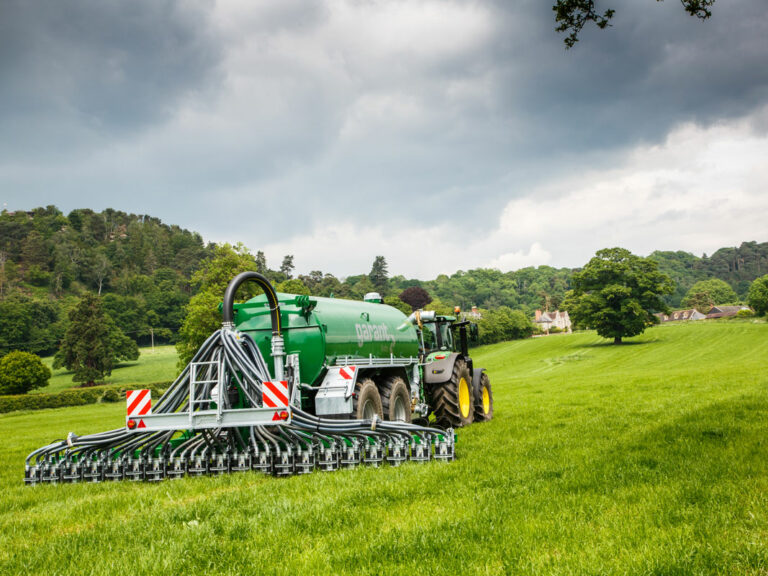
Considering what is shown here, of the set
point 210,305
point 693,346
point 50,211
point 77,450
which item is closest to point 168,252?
point 50,211

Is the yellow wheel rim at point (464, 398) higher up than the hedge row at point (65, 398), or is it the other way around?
the yellow wheel rim at point (464, 398)

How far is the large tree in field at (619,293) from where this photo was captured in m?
57.5

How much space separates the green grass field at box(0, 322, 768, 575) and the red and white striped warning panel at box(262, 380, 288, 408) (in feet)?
3.27

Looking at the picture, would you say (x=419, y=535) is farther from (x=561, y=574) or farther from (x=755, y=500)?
(x=755, y=500)

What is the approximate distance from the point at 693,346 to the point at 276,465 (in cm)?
5532

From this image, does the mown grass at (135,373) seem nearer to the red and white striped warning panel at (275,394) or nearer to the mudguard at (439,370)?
the mudguard at (439,370)

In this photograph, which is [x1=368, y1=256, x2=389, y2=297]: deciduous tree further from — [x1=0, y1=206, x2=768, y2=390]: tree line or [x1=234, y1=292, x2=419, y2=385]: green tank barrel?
[x1=234, y1=292, x2=419, y2=385]: green tank barrel

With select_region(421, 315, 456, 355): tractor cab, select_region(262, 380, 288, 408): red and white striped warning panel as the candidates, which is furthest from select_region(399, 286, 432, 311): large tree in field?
select_region(262, 380, 288, 408): red and white striped warning panel

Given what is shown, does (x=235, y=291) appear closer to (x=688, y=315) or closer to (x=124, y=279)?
(x=124, y=279)

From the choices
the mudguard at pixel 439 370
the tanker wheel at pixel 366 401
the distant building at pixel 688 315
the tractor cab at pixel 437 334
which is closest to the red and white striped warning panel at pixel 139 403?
the tanker wheel at pixel 366 401

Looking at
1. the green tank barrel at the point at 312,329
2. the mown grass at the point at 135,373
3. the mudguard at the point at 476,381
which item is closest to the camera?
the green tank barrel at the point at 312,329

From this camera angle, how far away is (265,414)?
23.4ft

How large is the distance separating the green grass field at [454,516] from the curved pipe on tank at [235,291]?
2257mm

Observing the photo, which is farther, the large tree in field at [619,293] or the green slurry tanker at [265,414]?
the large tree in field at [619,293]
